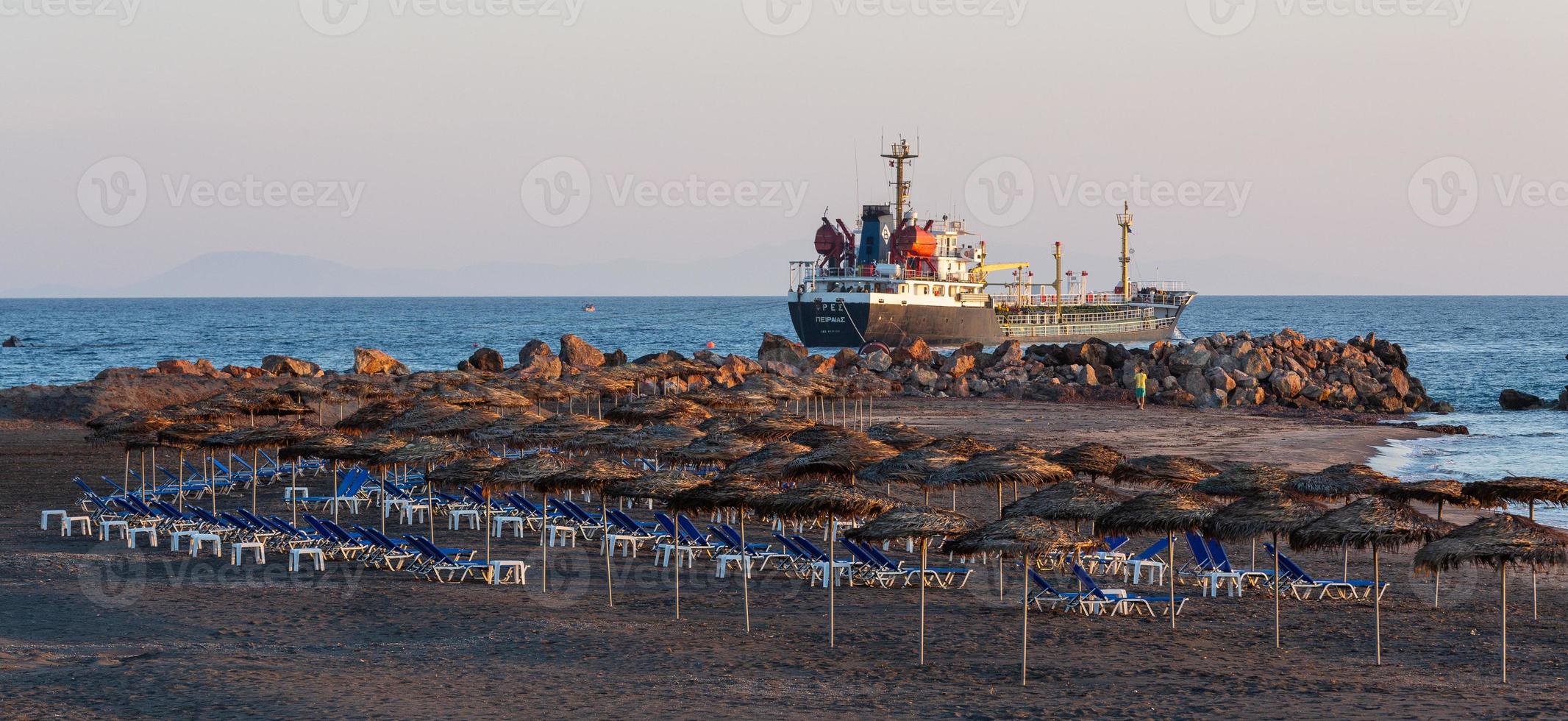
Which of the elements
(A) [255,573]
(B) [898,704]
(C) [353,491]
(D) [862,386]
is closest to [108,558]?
(A) [255,573]

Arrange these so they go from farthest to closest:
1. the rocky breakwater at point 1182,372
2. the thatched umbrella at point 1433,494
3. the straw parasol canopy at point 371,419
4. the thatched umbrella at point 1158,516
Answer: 1. the rocky breakwater at point 1182,372
2. the straw parasol canopy at point 371,419
3. the thatched umbrella at point 1433,494
4. the thatched umbrella at point 1158,516

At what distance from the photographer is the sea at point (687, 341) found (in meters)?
32.9

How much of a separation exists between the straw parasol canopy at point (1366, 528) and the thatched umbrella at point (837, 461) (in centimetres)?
518

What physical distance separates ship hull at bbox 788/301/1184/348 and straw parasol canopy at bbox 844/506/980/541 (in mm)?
55682

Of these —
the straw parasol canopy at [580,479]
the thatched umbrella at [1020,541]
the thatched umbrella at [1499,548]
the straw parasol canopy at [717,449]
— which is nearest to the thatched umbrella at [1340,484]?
the thatched umbrella at [1499,548]

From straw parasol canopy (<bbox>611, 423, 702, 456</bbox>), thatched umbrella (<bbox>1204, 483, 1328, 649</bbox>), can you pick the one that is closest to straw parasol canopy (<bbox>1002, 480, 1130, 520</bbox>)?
thatched umbrella (<bbox>1204, 483, 1328, 649</bbox>)

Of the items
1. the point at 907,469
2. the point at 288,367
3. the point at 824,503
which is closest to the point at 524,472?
the point at 824,503

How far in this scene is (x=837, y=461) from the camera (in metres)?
15.7

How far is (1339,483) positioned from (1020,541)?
553 centimetres

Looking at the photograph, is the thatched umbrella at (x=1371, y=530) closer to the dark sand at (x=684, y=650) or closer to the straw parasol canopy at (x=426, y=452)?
the dark sand at (x=684, y=650)

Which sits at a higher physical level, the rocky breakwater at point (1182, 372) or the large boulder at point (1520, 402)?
the rocky breakwater at point (1182, 372)

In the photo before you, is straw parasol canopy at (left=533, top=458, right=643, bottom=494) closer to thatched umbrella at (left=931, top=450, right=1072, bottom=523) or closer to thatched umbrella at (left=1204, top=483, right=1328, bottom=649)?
thatched umbrella at (left=931, top=450, right=1072, bottom=523)

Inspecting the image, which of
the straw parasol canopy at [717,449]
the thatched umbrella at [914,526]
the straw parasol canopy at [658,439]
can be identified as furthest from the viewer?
the straw parasol canopy at [658,439]

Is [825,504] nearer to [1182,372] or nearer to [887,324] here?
[1182,372]
